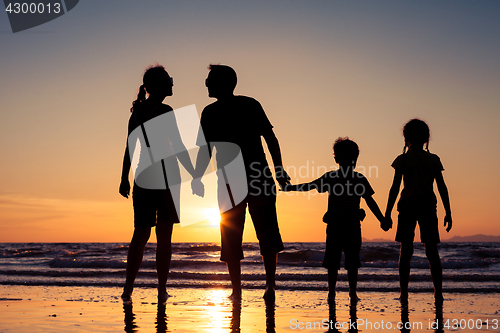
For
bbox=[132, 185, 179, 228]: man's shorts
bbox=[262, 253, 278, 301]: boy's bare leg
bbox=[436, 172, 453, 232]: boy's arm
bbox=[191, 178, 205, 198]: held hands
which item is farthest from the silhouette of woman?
bbox=[436, 172, 453, 232]: boy's arm

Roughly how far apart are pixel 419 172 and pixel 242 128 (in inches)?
73.8

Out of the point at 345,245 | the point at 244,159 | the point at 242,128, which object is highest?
the point at 242,128

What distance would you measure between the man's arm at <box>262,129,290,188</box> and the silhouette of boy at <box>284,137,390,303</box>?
0.32 m

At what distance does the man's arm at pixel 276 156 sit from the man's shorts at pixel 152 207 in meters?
0.99

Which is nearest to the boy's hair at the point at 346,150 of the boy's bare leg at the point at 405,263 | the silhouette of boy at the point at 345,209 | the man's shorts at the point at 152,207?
the silhouette of boy at the point at 345,209

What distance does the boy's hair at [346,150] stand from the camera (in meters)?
4.22

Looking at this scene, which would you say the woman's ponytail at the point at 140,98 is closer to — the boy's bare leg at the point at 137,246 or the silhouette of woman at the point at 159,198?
the silhouette of woman at the point at 159,198

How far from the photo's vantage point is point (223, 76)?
154 inches

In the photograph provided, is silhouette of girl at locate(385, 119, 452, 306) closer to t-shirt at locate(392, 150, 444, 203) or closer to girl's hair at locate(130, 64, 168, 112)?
t-shirt at locate(392, 150, 444, 203)

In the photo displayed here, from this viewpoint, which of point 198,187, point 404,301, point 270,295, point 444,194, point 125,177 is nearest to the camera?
point 198,187

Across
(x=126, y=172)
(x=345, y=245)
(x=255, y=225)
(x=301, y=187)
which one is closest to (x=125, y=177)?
(x=126, y=172)

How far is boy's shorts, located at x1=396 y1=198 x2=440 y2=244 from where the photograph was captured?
423cm

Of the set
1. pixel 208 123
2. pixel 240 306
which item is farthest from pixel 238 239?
pixel 208 123

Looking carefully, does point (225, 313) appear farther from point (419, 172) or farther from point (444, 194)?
point (444, 194)
